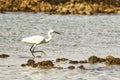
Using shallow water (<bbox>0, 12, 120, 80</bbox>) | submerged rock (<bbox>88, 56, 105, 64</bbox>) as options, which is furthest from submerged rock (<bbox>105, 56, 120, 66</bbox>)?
submerged rock (<bbox>88, 56, 105, 64</bbox>)

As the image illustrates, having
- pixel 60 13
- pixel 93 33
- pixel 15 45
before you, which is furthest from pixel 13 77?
pixel 60 13

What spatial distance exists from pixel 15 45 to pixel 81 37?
25.0 ft

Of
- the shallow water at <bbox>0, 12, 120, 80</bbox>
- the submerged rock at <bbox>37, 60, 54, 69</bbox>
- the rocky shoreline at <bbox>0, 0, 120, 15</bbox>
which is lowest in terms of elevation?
the rocky shoreline at <bbox>0, 0, 120, 15</bbox>

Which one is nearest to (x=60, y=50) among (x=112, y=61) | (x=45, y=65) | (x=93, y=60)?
(x=93, y=60)

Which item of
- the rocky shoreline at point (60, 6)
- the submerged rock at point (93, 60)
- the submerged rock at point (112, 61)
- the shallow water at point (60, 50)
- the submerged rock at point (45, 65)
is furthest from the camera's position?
the rocky shoreline at point (60, 6)

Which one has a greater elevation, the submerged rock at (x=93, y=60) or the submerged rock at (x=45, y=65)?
the submerged rock at (x=45, y=65)

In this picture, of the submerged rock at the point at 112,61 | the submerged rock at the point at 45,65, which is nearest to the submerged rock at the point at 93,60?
the submerged rock at the point at 112,61

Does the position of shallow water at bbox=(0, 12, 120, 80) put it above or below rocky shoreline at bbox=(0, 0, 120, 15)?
above

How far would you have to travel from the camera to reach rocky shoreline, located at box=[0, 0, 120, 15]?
63.7 m

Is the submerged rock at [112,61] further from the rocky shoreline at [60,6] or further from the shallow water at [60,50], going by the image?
the rocky shoreline at [60,6]

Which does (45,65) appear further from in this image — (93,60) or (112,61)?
(112,61)

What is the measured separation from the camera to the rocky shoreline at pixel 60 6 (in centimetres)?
6370

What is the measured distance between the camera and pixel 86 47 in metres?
27.4

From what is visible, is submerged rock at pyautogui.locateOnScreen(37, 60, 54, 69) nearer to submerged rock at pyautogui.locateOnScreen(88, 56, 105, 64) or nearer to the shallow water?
the shallow water
